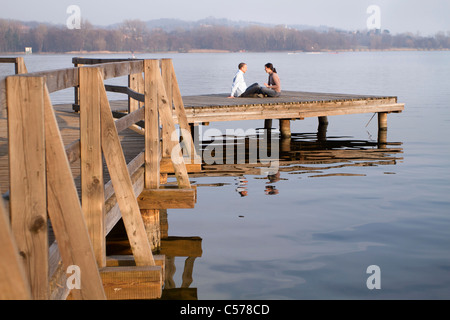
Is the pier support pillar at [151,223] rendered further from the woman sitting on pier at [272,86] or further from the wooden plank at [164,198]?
the woman sitting on pier at [272,86]

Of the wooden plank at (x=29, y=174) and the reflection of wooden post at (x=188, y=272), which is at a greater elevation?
the wooden plank at (x=29, y=174)

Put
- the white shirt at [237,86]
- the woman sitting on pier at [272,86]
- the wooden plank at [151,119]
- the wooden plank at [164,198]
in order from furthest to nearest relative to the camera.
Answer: the white shirt at [237,86] → the woman sitting on pier at [272,86] → the wooden plank at [164,198] → the wooden plank at [151,119]

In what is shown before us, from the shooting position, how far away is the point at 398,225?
34.0 ft

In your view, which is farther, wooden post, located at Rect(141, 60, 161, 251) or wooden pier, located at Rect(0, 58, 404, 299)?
wooden post, located at Rect(141, 60, 161, 251)

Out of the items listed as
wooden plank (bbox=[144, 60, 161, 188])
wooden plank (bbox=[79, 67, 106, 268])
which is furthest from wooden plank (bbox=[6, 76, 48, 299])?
wooden plank (bbox=[144, 60, 161, 188])

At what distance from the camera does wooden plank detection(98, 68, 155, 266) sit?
493 centimetres

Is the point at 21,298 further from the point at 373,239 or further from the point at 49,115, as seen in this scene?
the point at 373,239

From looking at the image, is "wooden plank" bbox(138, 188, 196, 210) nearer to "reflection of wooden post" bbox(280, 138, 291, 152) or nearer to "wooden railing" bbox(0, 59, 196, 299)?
"wooden railing" bbox(0, 59, 196, 299)

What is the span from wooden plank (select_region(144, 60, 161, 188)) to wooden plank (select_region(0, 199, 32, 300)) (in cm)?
546

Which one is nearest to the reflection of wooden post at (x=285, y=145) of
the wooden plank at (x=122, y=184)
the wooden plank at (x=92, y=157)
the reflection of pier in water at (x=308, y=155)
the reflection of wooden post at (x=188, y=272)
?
the reflection of pier in water at (x=308, y=155)

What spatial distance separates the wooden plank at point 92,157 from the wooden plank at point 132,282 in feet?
0.43

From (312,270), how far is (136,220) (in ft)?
11.5

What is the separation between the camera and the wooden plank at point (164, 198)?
26.6 feet
